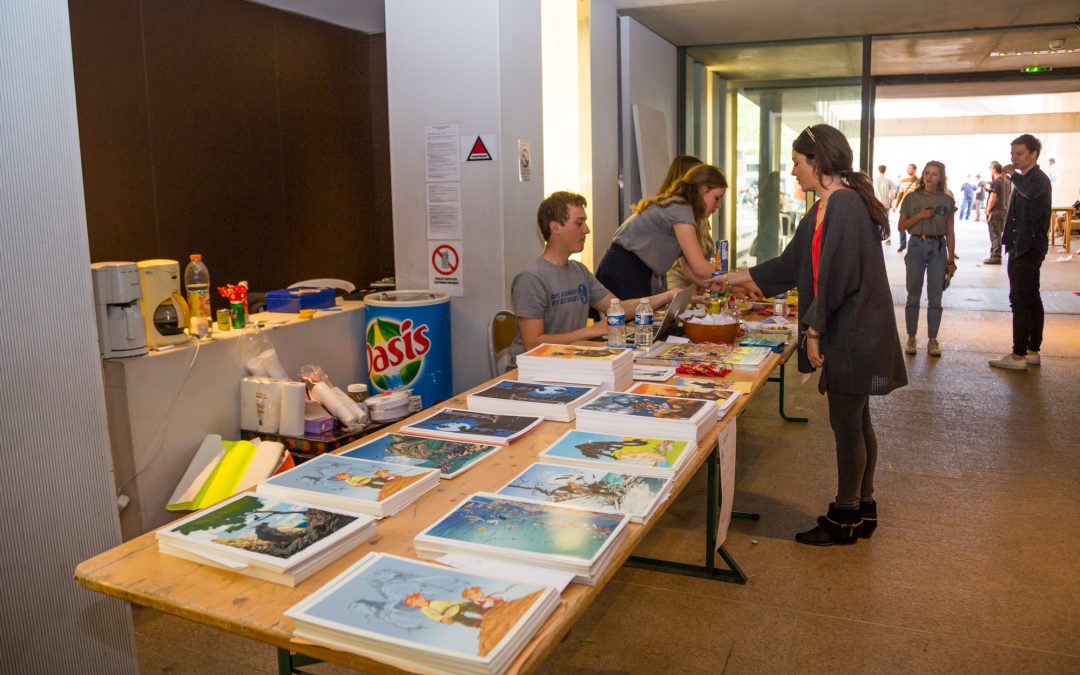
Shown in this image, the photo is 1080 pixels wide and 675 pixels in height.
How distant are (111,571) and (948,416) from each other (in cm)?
476

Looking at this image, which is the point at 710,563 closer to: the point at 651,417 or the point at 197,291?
the point at 651,417

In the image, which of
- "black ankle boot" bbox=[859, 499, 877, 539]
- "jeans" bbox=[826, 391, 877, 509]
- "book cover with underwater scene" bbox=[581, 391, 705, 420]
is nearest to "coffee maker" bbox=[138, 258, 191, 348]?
"book cover with underwater scene" bbox=[581, 391, 705, 420]

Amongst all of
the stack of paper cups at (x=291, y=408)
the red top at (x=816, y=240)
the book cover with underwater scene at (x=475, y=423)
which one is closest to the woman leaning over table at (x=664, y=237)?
the red top at (x=816, y=240)

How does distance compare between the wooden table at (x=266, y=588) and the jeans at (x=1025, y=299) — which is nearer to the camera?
the wooden table at (x=266, y=588)

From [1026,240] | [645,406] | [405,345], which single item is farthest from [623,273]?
[1026,240]

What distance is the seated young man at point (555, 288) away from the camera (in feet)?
11.5

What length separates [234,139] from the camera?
17.7 feet

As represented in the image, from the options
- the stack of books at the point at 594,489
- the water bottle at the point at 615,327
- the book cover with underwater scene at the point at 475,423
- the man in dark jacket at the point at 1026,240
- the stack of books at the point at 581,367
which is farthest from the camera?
the man in dark jacket at the point at 1026,240

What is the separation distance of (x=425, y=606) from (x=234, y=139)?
4719 millimetres

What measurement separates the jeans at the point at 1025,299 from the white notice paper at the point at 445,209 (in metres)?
4.21

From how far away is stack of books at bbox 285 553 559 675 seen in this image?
121 cm

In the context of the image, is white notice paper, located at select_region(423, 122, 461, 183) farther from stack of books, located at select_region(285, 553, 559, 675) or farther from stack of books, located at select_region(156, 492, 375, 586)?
stack of books, located at select_region(285, 553, 559, 675)

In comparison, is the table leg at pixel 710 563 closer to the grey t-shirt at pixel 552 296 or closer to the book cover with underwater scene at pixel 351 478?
the grey t-shirt at pixel 552 296

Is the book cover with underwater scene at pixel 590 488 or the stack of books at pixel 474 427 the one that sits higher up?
the stack of books at pixel 474 427
